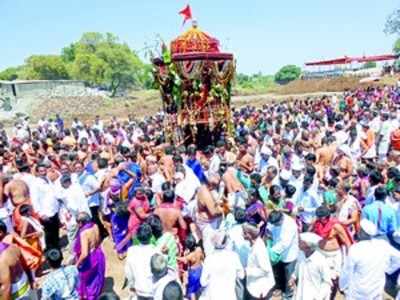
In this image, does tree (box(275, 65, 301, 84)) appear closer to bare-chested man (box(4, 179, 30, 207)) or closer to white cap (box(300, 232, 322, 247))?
bare-chested man (box(4, 179, 30, 207))

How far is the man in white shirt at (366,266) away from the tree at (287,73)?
74.6 metres

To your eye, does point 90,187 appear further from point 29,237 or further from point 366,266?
point 366,266

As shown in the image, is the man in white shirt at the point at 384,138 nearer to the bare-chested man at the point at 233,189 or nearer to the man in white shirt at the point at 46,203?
the bare-chested man at the point at 233,189

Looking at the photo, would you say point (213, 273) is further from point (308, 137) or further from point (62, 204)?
point (308, 137)

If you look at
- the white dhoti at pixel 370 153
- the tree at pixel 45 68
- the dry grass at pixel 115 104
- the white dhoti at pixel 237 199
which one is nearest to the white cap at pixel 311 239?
the white dhoti at pixel 237 199

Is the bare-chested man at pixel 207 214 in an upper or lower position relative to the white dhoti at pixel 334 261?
upper

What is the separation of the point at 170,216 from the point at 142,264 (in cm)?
98

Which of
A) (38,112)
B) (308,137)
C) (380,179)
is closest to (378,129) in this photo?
(308,137)

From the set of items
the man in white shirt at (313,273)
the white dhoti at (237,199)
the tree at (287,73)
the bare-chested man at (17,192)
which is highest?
the tree at (287,73)

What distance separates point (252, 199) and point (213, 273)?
Answer: 149 centimetres

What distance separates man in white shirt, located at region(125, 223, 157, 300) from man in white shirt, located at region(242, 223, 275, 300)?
2.97ft

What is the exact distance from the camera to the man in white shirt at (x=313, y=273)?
154 inches

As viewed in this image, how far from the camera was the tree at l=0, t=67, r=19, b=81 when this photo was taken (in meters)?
73.8

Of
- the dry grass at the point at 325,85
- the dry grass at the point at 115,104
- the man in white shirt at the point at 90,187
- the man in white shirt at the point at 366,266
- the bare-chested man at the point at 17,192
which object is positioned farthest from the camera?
the dry grass at the point at 325,85
